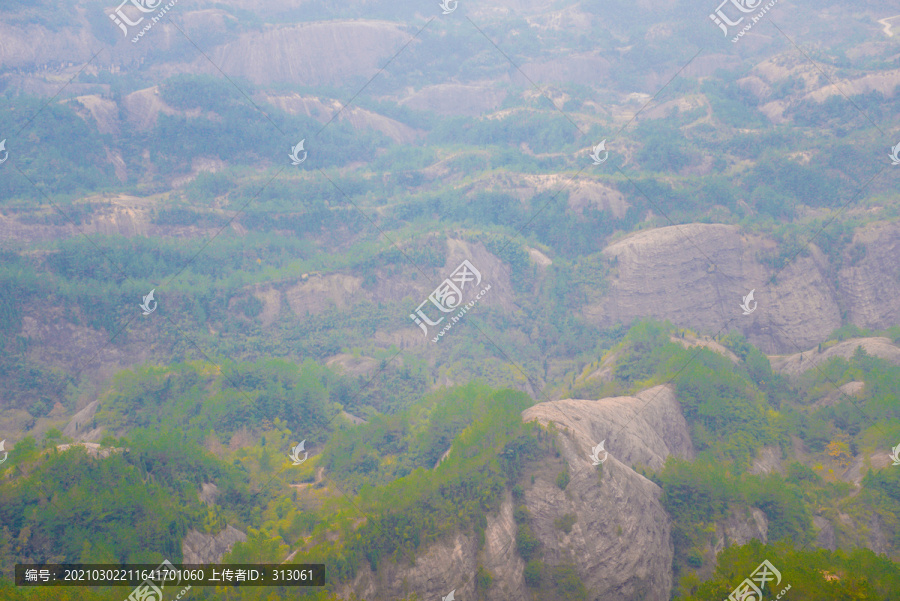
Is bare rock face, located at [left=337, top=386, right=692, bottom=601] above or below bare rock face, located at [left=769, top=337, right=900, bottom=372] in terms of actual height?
above
